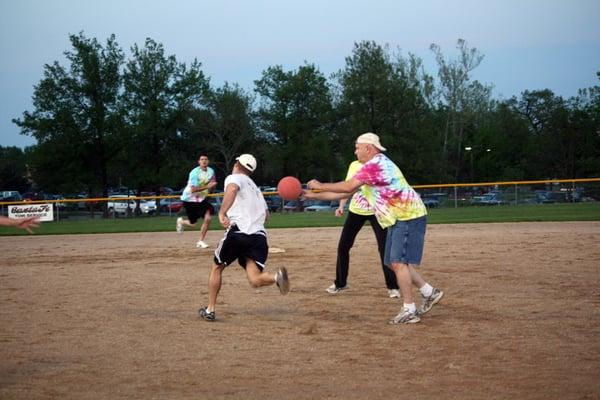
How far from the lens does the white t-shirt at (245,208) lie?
8672 mm

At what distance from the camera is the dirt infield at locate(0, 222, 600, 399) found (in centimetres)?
580

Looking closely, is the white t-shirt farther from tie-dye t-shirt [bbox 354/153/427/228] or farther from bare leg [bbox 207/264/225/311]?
tie-dye t-shirt [bbox 354/153/427/228]

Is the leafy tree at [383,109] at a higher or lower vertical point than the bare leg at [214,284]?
higher

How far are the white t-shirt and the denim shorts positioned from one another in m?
1.71

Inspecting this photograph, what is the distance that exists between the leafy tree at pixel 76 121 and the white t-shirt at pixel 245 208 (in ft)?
152

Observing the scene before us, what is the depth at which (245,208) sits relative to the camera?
8711 mm

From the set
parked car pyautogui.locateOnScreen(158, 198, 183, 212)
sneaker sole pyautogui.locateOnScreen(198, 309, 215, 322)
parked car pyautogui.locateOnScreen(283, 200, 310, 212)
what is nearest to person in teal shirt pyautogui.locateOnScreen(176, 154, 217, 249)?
sneaker sole pyautogui.locateOnScreen(198, 309, 215, 322)

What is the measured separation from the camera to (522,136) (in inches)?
3433

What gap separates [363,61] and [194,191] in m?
42.1

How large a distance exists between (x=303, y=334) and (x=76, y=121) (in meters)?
48.3

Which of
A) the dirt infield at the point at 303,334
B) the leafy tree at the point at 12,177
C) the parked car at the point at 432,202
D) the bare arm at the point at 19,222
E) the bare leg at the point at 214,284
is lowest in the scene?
the dirt infield at the point at 303,334

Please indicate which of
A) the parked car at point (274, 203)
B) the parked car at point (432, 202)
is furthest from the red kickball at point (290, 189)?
the parked car at point (274, 203)

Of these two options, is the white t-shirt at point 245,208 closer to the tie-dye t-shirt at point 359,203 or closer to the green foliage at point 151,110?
the tie-dye t-shirt at point 359,203

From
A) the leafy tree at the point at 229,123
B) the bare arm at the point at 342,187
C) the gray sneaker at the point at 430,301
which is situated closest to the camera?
the bare arm at the point at 342,187
